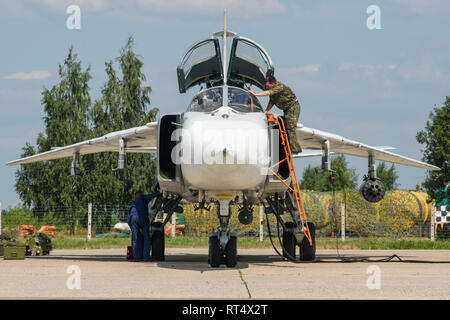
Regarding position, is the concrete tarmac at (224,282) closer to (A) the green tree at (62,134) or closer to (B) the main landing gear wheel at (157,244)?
(B) the main landing gear wheel at (157,244)

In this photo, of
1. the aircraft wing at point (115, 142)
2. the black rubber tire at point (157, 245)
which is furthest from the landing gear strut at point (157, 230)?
the aircraft wing at point (115, 142)

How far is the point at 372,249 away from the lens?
20.5 metres

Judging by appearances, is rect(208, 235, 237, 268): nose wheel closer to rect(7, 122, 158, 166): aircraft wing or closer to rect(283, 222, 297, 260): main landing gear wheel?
rect(283, 222, 297, 260): main landing gear wheel

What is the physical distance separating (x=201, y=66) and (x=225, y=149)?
5343mm

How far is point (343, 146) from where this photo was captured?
47.6 ft

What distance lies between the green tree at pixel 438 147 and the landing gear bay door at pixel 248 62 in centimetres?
1307

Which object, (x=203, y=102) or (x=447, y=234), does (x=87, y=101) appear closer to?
(x=447, y=234)

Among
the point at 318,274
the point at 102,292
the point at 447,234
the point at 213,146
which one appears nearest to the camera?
the point at 102,292

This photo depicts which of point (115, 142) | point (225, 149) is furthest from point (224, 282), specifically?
point (115, 142)

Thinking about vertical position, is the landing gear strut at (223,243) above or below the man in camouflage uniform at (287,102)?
below

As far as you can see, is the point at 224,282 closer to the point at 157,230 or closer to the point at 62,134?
the point at 157,230

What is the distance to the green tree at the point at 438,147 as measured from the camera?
24891 millimetres
